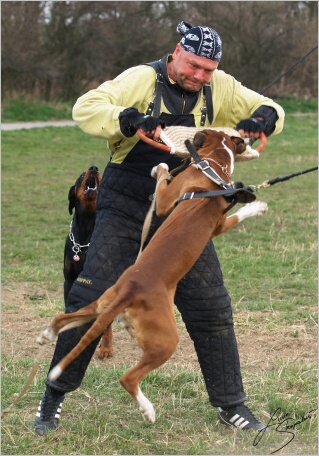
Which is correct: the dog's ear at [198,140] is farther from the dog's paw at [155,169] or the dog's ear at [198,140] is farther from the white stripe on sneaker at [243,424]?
the white stripe on sneaker at [243,424]

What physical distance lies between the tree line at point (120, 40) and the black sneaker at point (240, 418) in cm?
2335

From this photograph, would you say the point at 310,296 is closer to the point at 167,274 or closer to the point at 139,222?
the point at 139,222

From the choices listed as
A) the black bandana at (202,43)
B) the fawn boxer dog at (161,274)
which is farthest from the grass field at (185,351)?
the black bandana at (202,43)

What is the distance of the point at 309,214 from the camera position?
12242mm

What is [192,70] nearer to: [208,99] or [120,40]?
[208,99]

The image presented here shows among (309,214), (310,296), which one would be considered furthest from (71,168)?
(310,296)

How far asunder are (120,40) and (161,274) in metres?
26.7

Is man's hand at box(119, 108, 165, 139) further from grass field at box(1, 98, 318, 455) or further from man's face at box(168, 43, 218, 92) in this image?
grass field at box(1, 98, 318, 455)

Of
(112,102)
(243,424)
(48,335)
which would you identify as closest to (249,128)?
(112,102)

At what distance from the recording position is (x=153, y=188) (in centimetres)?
464

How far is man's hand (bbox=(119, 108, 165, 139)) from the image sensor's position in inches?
163

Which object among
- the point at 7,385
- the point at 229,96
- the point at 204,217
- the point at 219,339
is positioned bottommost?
the point at 7,385

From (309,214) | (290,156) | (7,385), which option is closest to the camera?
(7,385)

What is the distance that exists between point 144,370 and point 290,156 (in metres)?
16.8
